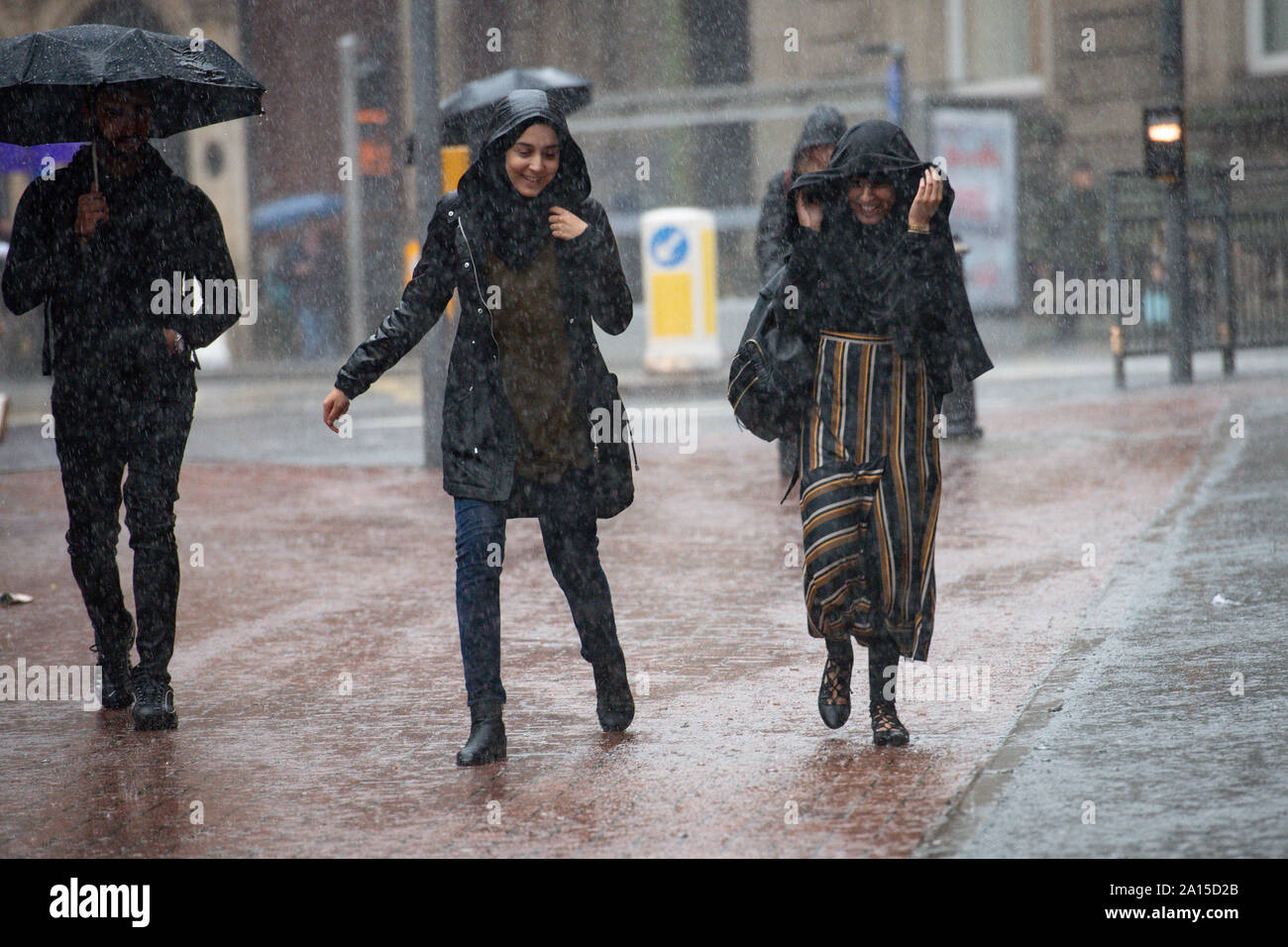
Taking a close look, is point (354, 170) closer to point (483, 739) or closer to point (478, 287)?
point (478, 287)

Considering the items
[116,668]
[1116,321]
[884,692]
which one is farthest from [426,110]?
[1116,321]

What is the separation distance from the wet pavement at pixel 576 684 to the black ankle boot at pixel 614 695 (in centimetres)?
5

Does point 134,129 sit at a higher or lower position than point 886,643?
higher

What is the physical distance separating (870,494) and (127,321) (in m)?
2.38

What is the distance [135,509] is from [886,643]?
2.32 meters

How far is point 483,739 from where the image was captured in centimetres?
498

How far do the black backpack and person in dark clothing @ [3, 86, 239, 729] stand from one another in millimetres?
1742

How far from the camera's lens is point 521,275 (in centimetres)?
498

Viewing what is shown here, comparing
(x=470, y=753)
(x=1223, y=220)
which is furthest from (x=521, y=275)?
(x=1223, y=220)

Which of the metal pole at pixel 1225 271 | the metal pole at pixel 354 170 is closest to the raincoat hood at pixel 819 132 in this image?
the metal pole at pixel 1225 271

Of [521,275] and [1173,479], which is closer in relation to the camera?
[521,275]

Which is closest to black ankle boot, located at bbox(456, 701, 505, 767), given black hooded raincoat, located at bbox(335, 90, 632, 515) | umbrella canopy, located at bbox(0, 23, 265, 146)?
black hooded raincoat, located at bbox(335, 90, 632, 515)
